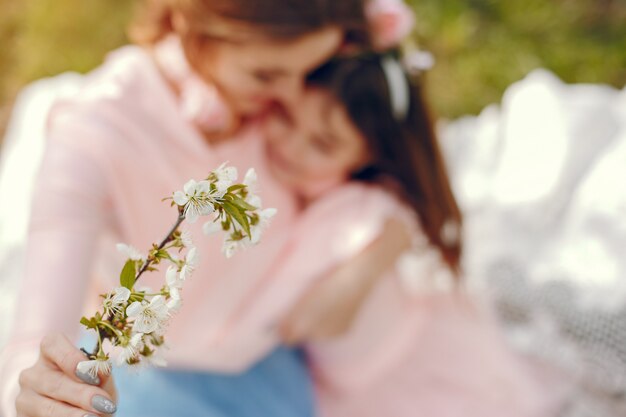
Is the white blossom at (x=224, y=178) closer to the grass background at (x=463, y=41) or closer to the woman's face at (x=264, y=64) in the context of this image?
the woman's face at (x=264, y=64)

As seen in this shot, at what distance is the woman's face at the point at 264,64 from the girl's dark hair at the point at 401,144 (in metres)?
0.06

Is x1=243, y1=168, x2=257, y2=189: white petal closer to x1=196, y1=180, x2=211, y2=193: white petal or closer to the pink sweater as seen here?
x1=196, y1=180, x2=211, y2=193: white petal

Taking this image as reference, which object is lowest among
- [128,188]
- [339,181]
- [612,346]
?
[612,346]

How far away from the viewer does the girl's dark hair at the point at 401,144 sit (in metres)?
1.28

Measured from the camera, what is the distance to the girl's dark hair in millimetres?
1280

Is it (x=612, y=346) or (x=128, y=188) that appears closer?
(x=128, y=188)

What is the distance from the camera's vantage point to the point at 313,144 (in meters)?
1.31

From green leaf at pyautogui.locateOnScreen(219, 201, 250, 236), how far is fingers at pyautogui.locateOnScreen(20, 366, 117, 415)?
0.18 metres

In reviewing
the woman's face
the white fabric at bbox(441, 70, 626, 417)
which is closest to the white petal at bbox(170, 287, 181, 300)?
the woman's face

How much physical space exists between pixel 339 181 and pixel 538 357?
53 centimetres

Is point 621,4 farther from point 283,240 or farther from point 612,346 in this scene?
point 283,240

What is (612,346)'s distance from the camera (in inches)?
56.4

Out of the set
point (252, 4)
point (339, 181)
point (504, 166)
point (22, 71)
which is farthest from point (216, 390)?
point (22, 71)

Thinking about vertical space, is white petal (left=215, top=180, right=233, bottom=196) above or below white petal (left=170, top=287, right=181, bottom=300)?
above
